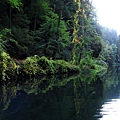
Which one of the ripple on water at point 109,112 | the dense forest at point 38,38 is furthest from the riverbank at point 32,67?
the ripple on water at point 109,112

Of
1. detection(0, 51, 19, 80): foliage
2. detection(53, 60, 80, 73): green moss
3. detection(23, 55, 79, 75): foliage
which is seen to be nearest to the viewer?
detection(0, 51, 19, 80): foliage

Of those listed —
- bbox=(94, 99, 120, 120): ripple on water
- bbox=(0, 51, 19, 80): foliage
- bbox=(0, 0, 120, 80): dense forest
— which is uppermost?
bbox=(0, 0, 120, 80): dense forest

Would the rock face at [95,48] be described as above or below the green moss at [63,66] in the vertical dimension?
above

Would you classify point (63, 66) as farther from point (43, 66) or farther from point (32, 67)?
point (32, 67)

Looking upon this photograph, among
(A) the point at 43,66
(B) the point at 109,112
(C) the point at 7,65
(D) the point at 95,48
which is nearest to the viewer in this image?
(B) the point at 109,112

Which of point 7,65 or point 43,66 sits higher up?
point 43,66

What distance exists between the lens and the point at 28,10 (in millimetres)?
27219

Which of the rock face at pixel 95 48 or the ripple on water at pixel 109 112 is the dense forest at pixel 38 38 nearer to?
→ the rock face at pixel 95 48

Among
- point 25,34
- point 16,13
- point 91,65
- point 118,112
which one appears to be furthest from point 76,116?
point 91,65

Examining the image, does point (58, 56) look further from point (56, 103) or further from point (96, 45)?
point (56, 103)

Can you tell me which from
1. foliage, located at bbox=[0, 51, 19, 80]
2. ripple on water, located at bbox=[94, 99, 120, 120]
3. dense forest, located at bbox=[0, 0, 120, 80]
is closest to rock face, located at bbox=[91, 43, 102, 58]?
dense forest, located at bbox=[0, 0, 120, 80]

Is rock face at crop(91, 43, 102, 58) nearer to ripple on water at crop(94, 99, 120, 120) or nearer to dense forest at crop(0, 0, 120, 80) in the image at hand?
dense forest at crop(0, 0, 120, 80)

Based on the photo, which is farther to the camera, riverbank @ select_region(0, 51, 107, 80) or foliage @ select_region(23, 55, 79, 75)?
foliage @ select_region(23, 55, 79, 75)

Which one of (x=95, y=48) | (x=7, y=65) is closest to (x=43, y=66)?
(x=7, y=65)
